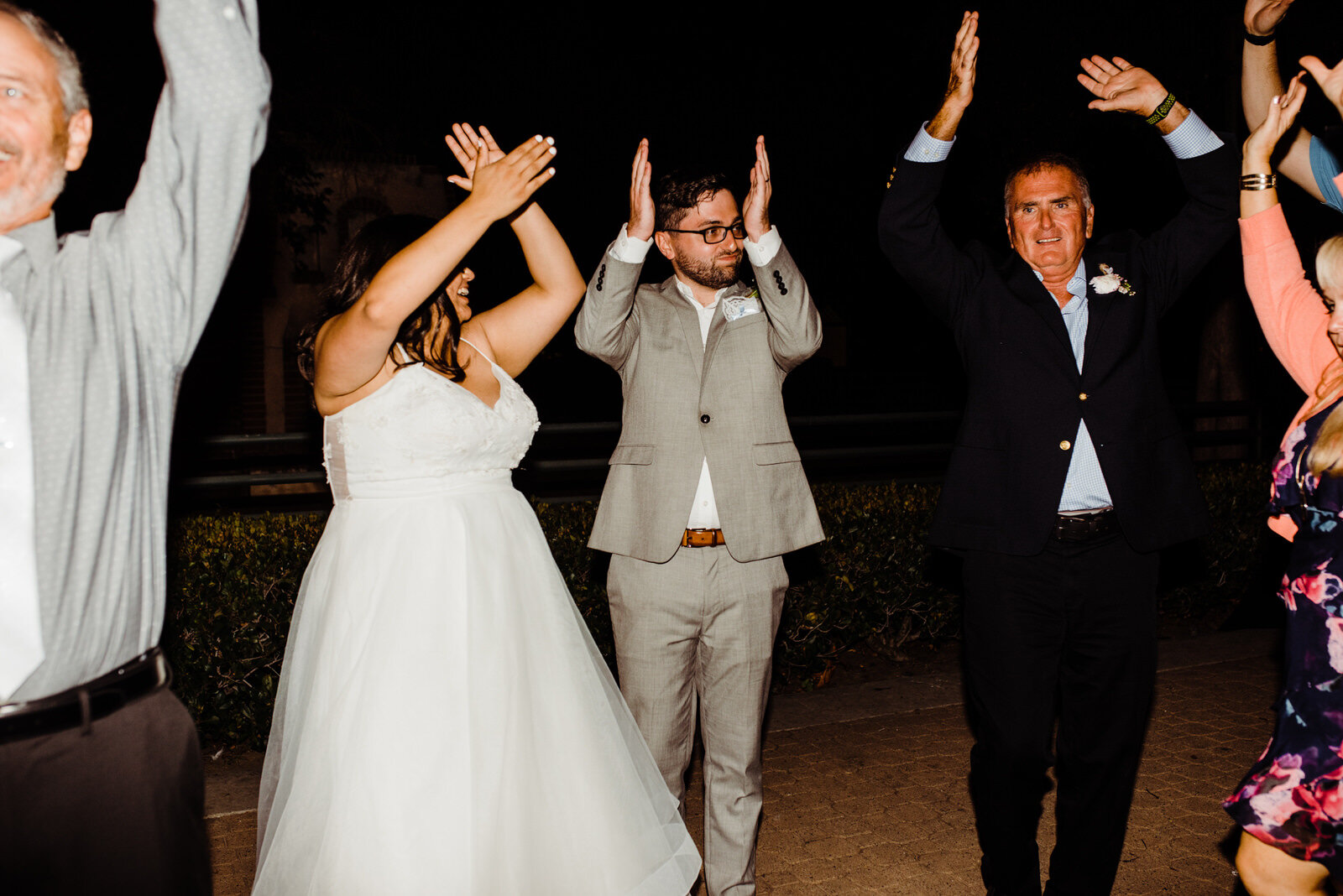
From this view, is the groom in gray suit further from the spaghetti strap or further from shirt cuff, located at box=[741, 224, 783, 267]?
the spaghetti strap

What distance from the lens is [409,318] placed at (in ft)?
9.91

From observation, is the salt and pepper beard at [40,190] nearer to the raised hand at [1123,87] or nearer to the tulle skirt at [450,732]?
the tulle skirt at [450,732]

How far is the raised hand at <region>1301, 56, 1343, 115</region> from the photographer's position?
8.74 feet

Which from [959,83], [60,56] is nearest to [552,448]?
[959,83]

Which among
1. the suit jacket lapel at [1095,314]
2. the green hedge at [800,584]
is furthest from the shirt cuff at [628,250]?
the green hedge at [800,584]

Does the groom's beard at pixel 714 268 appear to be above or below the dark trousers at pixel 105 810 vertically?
above

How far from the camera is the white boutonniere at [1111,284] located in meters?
3.56

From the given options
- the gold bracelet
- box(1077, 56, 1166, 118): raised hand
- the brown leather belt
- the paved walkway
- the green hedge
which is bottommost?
the paved walkway

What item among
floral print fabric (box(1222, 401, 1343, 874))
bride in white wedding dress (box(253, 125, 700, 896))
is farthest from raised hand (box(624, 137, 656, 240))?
floral print fabric (box(1222, 401, 1343, 874))

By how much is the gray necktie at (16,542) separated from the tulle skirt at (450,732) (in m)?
1.13

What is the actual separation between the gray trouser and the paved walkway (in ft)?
1.67

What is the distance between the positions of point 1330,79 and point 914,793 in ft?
10.4

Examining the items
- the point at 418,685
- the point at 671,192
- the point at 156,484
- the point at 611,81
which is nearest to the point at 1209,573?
the point at 671,192

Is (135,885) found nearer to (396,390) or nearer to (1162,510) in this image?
(396,390)
